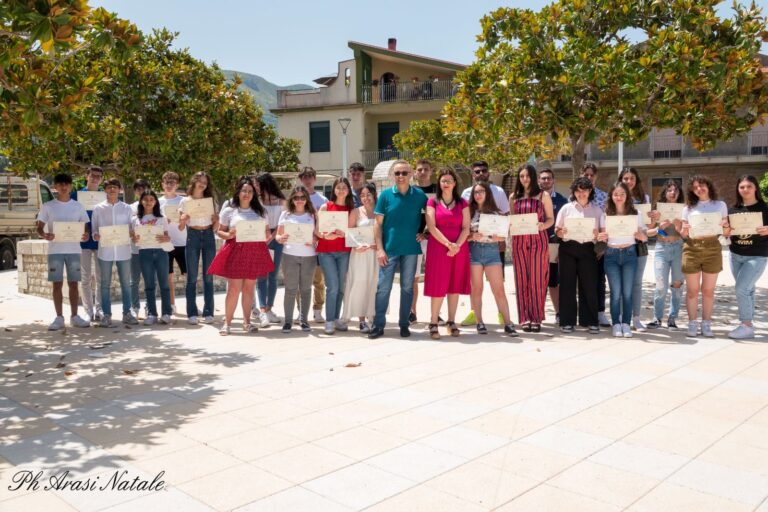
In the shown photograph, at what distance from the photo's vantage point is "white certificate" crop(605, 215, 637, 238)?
25.3 ft

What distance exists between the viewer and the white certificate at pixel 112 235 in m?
8.59

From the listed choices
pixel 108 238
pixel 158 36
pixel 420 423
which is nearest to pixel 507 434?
pixel 420 423

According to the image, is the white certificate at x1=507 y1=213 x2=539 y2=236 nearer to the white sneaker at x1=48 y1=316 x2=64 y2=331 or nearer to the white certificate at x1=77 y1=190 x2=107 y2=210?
the white certificate at x1=77 y1=190 x2=107 y2=210

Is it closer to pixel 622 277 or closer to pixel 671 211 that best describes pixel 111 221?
pixel 622 277

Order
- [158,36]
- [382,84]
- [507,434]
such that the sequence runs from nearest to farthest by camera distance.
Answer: [507,434], [158,36], [382,84]

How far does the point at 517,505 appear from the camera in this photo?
343cm

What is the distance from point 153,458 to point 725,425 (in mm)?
3706

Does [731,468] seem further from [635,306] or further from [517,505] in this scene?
[635,306]

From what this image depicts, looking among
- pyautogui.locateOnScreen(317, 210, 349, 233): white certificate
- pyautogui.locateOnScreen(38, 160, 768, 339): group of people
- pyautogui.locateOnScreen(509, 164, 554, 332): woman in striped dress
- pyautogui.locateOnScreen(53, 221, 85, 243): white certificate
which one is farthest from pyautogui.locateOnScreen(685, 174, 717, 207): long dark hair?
pyautogui.locateOnScreen(53, 221, 85, 243): white certificate

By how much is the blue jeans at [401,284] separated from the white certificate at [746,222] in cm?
351

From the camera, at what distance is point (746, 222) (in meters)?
7.46

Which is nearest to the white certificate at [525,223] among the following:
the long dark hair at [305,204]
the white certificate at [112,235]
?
the long dark hair at [305,204]

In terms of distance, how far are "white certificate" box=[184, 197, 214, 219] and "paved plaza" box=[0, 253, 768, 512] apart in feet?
5.89

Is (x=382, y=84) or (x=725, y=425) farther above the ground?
(x=382, y=84)
